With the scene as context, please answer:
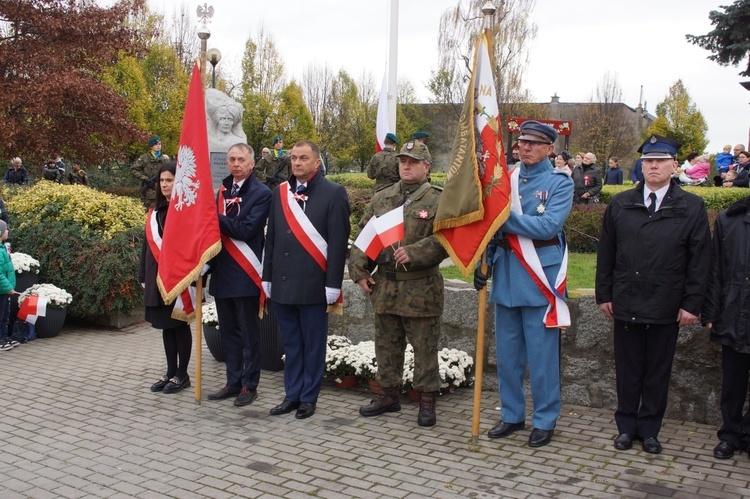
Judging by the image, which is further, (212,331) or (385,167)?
(385,167)

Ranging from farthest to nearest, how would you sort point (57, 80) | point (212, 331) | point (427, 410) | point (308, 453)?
point (57, 80) → point (212, 331) → point (427, 410) → point (308, 453)

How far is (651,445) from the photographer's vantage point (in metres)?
4.89

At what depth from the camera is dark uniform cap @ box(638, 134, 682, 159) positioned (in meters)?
4.82

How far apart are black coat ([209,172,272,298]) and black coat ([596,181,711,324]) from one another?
2740 mm

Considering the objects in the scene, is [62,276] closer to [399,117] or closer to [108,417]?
[108,417]

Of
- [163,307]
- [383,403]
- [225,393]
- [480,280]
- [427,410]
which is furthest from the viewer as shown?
[163,307]

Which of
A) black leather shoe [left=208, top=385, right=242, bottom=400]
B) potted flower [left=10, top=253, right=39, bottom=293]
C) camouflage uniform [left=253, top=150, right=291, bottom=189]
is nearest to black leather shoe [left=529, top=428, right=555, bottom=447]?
black leather shoe [left=208, top=385, right=242, bottom=400]

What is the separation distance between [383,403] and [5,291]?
442cm

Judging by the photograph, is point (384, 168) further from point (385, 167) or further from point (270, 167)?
point (270, 167)

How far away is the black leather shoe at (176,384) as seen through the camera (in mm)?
6375

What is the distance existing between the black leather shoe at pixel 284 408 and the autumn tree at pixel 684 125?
30617mm

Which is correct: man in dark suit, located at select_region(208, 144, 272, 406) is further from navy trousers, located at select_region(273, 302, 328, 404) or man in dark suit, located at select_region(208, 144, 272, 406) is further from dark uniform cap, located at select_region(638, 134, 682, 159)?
dark uniform cap, located at select_region(638, 134, 682, 159)

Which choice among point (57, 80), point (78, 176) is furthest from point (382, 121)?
point (78, 176)

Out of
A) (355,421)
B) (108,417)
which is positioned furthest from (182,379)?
(355,421)
